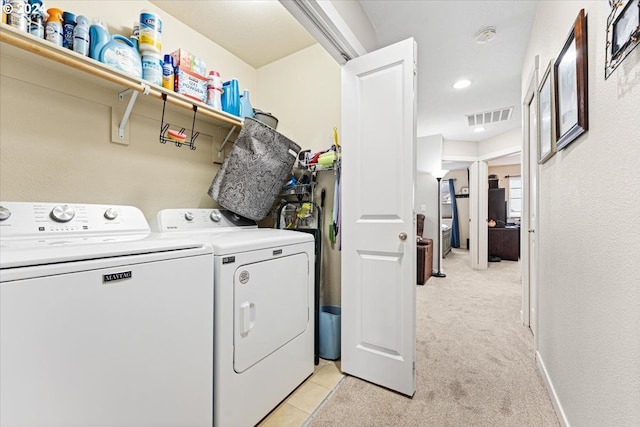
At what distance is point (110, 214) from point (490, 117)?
15.7 ft

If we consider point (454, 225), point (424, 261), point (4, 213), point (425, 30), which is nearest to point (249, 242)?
point (4, 213)

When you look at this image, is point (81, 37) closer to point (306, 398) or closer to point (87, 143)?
point (87, 143)

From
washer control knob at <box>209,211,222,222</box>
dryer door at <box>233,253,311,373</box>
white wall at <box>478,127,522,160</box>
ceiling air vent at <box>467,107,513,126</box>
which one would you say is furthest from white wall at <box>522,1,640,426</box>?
white wall at <box>478,127,522,160</box>

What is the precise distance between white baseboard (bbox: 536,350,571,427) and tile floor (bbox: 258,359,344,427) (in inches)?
44.6

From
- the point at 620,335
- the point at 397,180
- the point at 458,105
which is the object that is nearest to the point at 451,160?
the point at 458,105

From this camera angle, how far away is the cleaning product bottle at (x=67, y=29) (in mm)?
1266

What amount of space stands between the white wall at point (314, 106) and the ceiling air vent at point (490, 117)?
2.87 meters

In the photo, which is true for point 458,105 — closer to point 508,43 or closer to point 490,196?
point 508,43

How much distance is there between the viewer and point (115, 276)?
85 cm

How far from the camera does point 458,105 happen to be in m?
3.65

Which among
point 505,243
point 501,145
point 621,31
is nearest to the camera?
point 621,31

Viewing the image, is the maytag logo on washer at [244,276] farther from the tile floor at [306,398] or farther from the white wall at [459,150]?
the white wall at [459,150]

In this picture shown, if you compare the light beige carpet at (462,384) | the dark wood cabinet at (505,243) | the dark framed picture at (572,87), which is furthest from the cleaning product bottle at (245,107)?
the dark wood cabinet at (505,243)

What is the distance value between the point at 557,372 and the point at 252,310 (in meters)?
1.64
